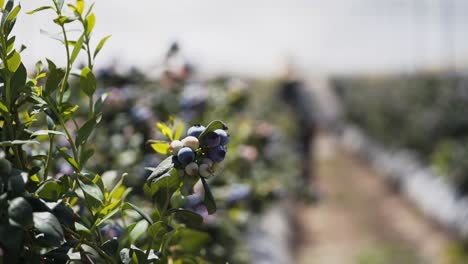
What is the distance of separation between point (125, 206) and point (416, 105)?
8903 millimetres

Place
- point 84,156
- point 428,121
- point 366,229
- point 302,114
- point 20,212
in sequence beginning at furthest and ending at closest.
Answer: point 302,114 < point 428,121 < point 366,229 < point 84,156 < point 20,212

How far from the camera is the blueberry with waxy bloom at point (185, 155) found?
78cm

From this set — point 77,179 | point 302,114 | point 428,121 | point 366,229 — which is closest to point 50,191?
point 77,179

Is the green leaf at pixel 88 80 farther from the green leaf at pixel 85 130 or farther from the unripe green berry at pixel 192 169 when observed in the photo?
the unripe green berry at pixel 192 169

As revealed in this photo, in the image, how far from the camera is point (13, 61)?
81 cm

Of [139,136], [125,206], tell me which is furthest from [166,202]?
[139,136]

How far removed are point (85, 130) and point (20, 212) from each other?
219mm

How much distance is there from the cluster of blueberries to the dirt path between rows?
4.45 meters

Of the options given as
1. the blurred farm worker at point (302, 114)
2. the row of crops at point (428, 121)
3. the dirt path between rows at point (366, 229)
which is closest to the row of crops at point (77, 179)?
the dirt path between rows at point (366, 229)

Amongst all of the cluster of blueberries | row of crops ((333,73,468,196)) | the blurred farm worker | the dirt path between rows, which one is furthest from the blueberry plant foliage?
the blurred farm worker

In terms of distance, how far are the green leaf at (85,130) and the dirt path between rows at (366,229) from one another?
14.5ft

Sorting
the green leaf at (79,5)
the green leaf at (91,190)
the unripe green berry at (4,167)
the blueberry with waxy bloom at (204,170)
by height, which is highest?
the green leaf at (79,5)

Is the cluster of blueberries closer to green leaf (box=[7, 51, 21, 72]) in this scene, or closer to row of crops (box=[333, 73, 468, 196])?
green leaf (box=[7, 51, 21, 72])

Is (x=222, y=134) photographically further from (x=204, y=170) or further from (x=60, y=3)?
(x=60, y=3)
